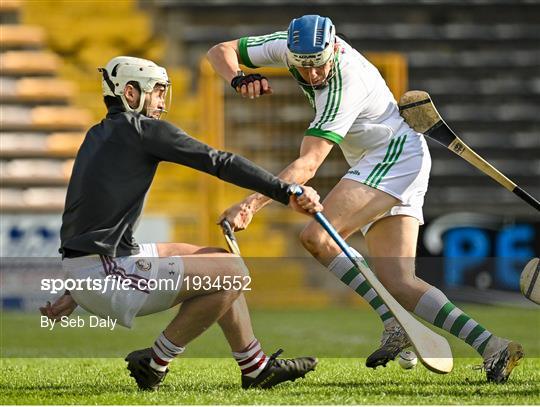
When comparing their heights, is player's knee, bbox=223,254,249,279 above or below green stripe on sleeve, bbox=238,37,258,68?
below

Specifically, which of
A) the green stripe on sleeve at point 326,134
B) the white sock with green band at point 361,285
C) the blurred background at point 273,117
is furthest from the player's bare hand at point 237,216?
the blurred background at point 273,117

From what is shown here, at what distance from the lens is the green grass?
4.57m

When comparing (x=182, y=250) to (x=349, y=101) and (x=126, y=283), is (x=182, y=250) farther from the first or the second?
(x=349, y=101)

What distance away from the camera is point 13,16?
539 inches

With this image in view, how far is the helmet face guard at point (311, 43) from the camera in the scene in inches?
195

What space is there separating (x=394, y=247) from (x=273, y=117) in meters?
7.08

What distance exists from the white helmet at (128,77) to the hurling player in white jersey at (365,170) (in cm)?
61

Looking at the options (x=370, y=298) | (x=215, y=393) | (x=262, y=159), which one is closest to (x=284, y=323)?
(x=262, y=159)

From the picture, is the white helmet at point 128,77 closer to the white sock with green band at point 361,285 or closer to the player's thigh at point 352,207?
the player's thigh at point 352,207

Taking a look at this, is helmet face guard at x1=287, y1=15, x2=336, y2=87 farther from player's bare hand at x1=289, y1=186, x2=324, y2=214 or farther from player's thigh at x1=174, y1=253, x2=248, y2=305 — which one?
player's thigh at x1=174, y1=253, x2=248, y2=305

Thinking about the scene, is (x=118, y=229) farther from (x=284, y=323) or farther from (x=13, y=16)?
(x=13, y=16)

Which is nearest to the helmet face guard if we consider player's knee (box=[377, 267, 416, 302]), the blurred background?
player's knee (box=[377, 267, 416, 302])

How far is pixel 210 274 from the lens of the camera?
454 cm

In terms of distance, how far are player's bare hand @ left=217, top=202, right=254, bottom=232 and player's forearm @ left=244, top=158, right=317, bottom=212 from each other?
53mm
